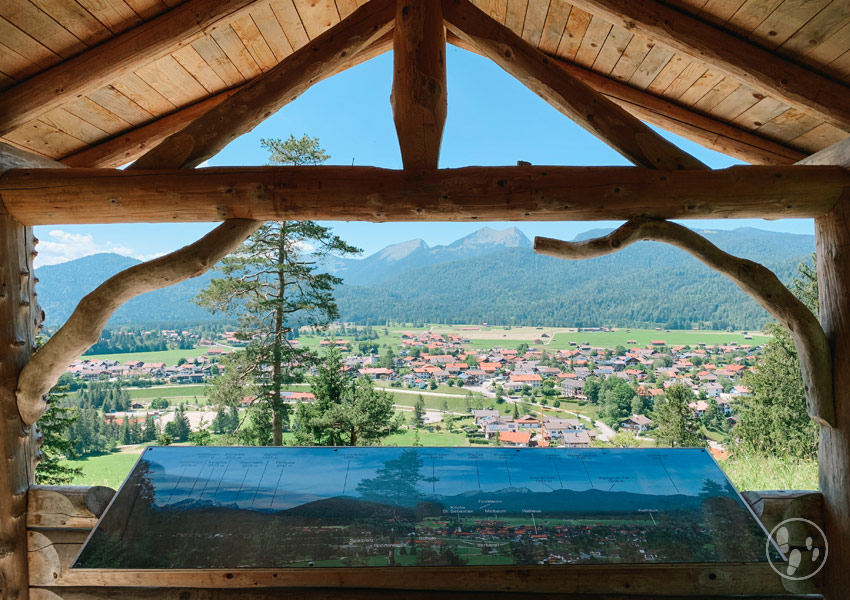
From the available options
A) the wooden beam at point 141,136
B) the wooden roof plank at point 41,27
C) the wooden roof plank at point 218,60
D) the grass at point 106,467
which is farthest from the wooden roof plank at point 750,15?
the grass at point 106,467

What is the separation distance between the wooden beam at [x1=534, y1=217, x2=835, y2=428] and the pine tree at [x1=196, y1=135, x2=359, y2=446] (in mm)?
4403

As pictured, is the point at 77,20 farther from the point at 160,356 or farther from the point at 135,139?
the point at 160,356

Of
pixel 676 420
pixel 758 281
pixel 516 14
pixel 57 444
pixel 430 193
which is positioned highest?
pixel 516 14

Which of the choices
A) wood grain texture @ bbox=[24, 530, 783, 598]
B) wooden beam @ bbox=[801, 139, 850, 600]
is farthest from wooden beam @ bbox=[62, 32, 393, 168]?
wooden beam @ bbox=[801, 139, 850, 600]

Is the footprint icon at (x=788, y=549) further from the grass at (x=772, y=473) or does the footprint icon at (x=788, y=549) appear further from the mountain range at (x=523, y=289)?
the mountain range at (x=523, y=289)

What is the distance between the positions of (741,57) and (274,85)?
224 centimetres

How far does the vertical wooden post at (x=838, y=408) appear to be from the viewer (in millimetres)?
2117

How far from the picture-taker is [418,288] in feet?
29.5

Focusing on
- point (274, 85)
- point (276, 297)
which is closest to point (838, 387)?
Answer: point (274, 85)

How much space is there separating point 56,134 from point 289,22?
1.46 m

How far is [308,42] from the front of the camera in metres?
2.48

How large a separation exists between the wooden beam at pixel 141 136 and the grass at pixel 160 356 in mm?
4200

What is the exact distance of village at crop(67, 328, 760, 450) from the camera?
5.89 metres

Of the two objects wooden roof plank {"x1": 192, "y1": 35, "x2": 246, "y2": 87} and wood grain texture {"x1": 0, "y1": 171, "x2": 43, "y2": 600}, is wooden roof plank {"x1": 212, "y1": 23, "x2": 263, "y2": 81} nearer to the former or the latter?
wooden roof plank {"x1": 192, "y1": 35, "x2": 246, "y2": 87}
